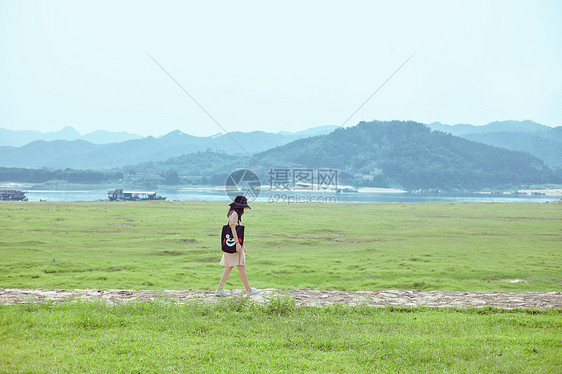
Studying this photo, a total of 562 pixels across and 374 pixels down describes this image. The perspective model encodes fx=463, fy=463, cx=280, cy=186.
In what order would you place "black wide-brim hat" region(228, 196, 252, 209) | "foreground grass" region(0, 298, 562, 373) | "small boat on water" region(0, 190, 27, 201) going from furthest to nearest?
"small boat on water" region(0, 190, 27, 201), "black wide-brim hat" region(228, 196, 252, 209), "foreground grass" region(0, 298, 562, 373)

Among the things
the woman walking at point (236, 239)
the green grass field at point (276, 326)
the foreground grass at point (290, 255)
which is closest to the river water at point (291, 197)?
the foreground grass at point (290, 255)

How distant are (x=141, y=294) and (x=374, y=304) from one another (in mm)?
5213

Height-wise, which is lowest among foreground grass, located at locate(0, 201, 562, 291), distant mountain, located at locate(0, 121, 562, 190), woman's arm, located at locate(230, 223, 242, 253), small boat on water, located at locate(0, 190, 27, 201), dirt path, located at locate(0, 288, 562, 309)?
foreground grass, located at locate(0, 201, 562, 291)

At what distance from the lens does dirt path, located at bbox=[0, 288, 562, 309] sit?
984 cm

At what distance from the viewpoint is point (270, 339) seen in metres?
7.26

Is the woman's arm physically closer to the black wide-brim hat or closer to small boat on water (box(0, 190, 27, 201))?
the black wide-brim hat

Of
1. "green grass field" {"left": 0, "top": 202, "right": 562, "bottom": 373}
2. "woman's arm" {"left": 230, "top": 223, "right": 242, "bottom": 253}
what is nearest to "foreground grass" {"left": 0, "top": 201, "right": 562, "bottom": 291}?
"green grass field" {"left": 0, "top": 202, "right": 562, "bottom": 373}

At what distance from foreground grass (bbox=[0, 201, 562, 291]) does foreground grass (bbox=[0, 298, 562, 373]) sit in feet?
17.9

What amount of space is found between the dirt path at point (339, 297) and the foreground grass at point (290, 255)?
311 centimetres

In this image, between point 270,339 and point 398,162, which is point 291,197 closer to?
point 270,339

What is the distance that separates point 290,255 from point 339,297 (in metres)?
12.2

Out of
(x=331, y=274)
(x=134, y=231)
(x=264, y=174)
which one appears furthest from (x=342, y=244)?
(x=264, y=174)

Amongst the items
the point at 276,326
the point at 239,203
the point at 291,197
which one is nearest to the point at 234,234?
the point at 239,203

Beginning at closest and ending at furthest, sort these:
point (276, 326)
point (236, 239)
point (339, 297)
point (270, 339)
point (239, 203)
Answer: point (270, 339) < point (276, 326) < point (236, 239) < point (239, 203) < point (339, 297)
